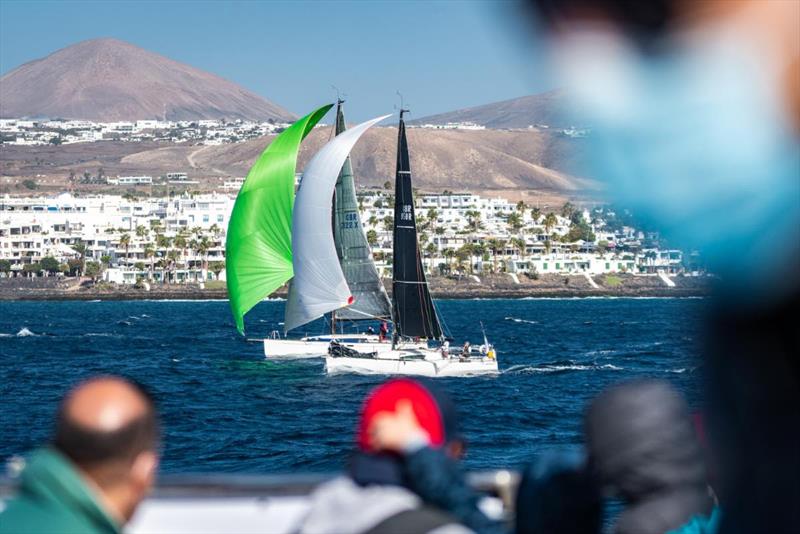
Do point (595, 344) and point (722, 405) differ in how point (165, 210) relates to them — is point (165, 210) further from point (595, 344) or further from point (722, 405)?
point (722, 405)

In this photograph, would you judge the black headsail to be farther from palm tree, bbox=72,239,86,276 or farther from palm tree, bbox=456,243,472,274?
palm tree, bbox=72,239,86,276

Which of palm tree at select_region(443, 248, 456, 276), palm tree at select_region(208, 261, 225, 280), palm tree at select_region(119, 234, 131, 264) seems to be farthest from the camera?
palm tree at select_region(443, 248, 456, 276)

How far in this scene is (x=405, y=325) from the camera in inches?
1564

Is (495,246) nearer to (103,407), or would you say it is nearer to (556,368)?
(556,368)

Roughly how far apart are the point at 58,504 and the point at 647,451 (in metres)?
0.88

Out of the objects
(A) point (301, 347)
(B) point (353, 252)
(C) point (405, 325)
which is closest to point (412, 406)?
(C) point (405, 325)

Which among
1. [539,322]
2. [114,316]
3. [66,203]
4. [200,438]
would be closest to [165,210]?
[66,203]

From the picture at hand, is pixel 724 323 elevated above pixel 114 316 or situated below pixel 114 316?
above

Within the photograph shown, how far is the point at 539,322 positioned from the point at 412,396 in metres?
79.1

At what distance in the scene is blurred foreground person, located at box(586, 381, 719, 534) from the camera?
180cm

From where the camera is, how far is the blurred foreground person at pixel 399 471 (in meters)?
1.82

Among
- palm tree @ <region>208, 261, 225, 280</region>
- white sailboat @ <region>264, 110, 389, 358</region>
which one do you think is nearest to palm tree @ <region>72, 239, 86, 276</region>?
palm tree @ <region>208, 261, 225, 280</region>

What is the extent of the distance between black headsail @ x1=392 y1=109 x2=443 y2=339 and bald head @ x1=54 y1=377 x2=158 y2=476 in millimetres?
37639

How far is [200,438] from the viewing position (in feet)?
80.9
